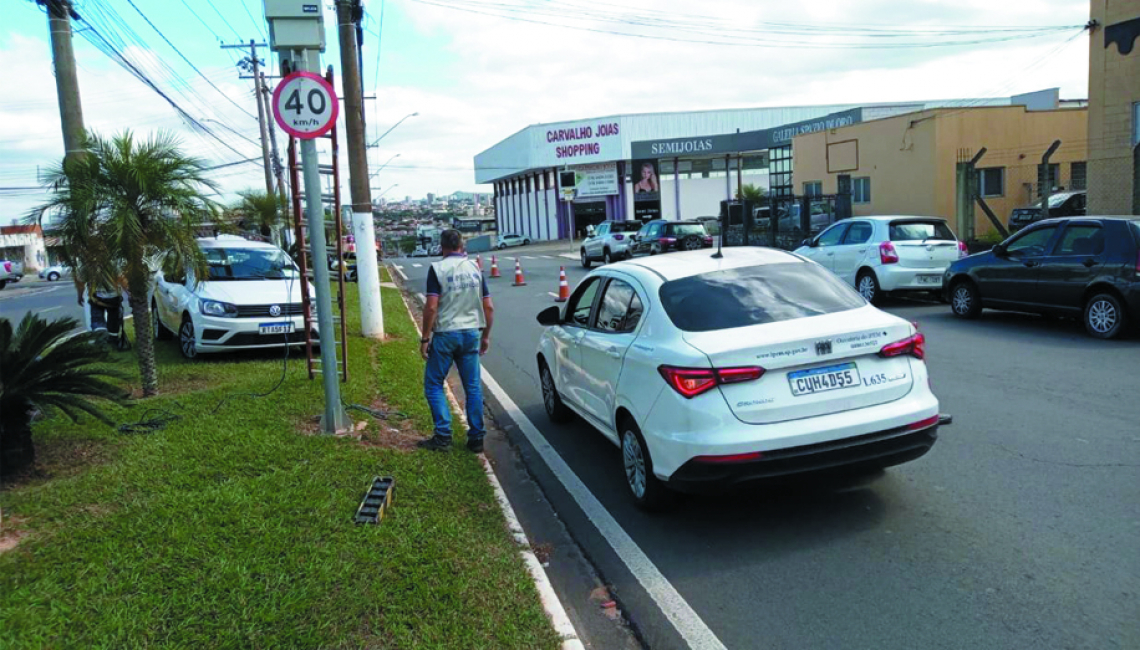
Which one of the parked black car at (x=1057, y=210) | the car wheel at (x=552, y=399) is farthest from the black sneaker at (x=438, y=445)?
the parked black car at (x=1057, y=210)

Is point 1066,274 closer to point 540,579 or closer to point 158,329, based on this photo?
point 540,579

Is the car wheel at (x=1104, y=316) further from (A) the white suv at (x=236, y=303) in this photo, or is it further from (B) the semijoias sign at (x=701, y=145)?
(B) the semijoias sign at (x=701, y=145)

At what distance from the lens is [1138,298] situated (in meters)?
10.1

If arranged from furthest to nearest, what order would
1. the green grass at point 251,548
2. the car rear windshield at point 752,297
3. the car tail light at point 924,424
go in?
the car rear windshield at point 752,297 < the car tail light at point 924,424 < the green grass at point 251,548

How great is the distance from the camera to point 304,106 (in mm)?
6797

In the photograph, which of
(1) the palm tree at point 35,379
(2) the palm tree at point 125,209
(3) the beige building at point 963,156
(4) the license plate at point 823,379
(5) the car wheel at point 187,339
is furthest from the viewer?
(3) the beige building at point 963,156

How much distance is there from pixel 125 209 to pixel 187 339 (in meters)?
3.73

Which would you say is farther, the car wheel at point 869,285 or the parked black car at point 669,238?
the parked black car at point 669,238

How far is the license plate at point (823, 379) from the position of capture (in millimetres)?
4762

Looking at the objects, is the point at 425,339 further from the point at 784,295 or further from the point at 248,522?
the point at 784,295

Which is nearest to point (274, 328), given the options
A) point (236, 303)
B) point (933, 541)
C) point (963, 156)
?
point (236, 303)

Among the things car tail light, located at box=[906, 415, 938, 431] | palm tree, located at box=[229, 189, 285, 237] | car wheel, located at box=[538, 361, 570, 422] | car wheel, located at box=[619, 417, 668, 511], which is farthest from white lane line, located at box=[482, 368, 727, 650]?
palm tree, located at box=[229, 189, 285, 237]

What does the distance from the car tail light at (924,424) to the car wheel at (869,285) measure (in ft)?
34.0

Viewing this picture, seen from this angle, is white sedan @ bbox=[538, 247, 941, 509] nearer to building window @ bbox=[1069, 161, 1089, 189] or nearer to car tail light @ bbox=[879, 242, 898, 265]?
car tail light @ bbox=[879, 242, 898, 265]
